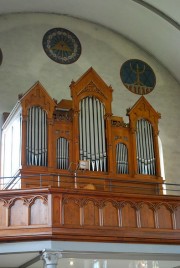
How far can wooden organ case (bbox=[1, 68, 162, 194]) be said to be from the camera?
14344mm

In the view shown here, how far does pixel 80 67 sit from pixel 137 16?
2.70 m

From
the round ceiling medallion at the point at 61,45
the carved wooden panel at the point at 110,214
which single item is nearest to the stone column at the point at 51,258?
the carved wooden panel at the point at 110,214

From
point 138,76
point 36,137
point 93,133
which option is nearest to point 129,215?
point 93,133

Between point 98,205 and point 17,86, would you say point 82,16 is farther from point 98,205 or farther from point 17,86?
point 98,205

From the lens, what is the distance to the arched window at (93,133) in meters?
14.9

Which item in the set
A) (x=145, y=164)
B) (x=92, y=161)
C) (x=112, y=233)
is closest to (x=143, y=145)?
(x=145, y=164)

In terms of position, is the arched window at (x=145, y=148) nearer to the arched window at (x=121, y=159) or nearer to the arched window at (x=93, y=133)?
the arched window at (x=121, y=159)

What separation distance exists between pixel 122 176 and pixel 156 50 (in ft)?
20.8

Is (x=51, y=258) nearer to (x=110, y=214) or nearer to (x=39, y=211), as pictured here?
(x=39, y=211)

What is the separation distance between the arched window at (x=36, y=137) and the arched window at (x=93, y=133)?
109 centimetres

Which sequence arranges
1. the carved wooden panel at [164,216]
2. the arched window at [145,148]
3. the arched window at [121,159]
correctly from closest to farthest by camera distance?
1. the carved wooden panel at [164,216]
2. the arched window at [121,159]
3. the arched window at [145,148]

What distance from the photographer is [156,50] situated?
63.8 feet

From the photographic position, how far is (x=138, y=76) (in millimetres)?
19188

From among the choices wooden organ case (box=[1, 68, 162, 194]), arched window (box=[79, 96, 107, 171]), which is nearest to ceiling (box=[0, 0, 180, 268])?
wooden organ case (box=[1, 68, 162, 194])
